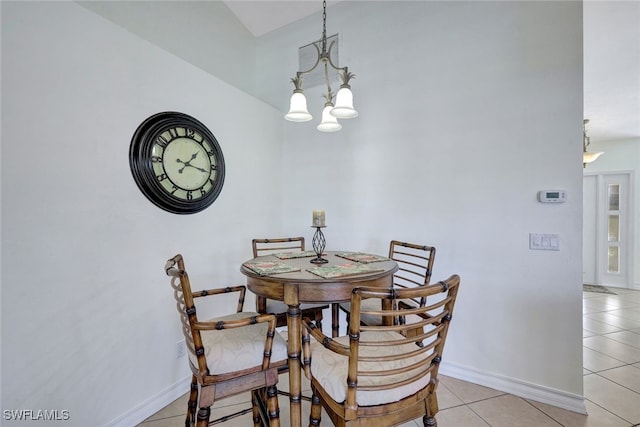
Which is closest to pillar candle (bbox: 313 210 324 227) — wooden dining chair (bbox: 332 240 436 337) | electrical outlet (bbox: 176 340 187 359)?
wooden dining chair (bbox: 332 240 436 337)

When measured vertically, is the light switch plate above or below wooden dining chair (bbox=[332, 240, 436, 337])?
above

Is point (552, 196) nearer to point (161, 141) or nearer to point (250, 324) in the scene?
point (250, 324)

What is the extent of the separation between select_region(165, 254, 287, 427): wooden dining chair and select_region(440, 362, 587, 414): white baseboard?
1650mm

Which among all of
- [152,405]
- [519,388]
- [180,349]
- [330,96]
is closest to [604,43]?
[330,96]

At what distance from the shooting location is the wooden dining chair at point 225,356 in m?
1.18

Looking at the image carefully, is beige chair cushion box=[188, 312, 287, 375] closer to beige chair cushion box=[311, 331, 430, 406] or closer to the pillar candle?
beige chair cushion box=[311, 331, 430, 406]

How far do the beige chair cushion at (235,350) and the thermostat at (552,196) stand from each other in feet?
6.48

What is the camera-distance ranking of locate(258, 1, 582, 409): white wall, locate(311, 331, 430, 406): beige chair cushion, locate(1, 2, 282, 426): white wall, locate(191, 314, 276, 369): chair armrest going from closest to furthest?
locate(311, 331, 430, 406): beige chair cushion, locate(191, 314, 276, 369): chair armrest, locate(1, 2, 282, 426): white wall, locate(258, 1, 582, 409): white wall

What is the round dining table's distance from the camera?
1.33 m

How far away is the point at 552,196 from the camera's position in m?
1.92

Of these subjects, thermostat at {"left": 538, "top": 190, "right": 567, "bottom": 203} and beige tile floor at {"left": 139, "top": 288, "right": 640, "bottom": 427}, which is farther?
thermostat at {"left": 538, "top": 190, "right": 567, "bottom": 203}

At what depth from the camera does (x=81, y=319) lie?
1.50 meters

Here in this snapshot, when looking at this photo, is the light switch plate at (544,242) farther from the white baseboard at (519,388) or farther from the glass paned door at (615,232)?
the glass paned door at (615,232)

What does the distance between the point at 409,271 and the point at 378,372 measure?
4.49ft
